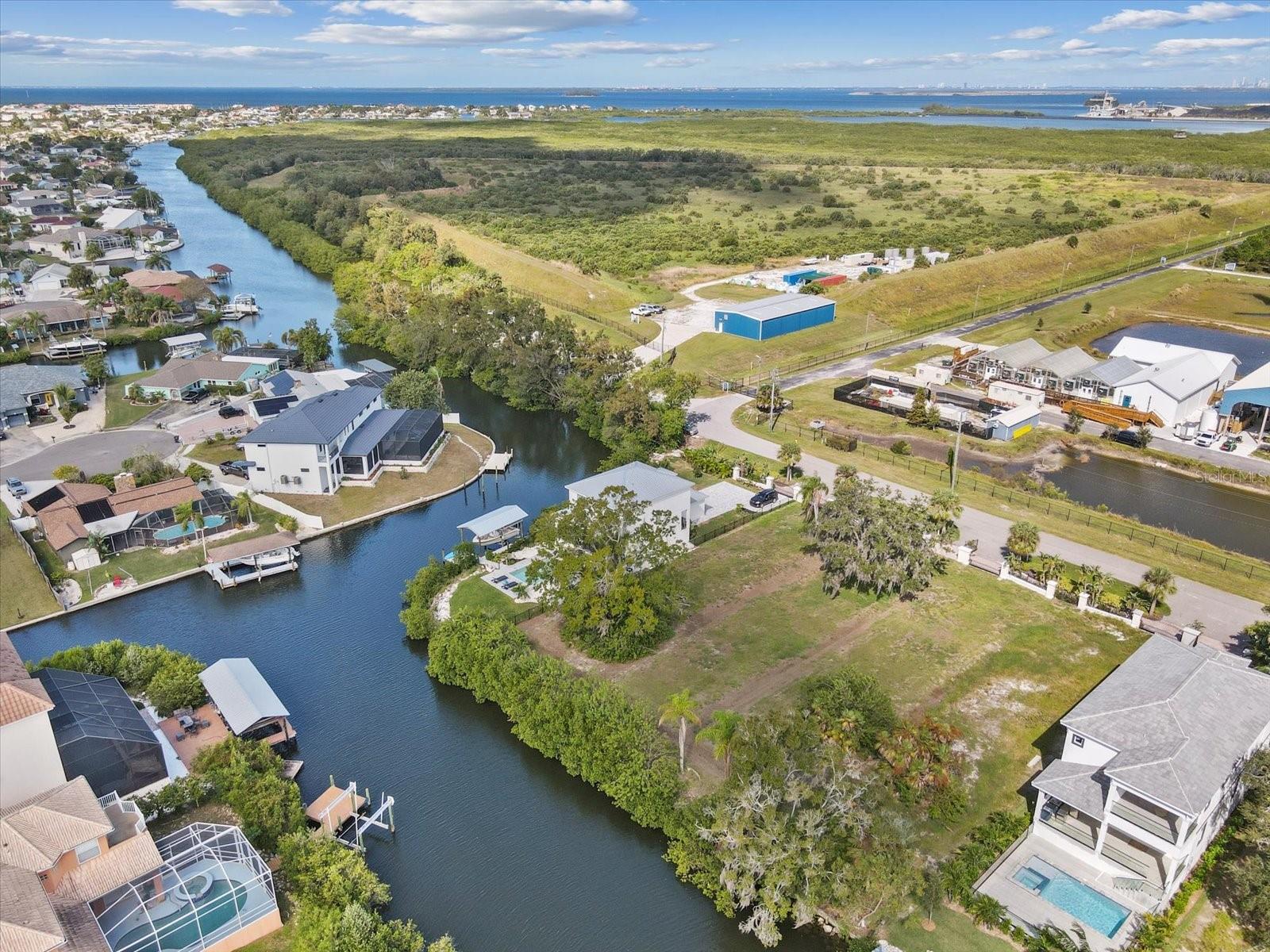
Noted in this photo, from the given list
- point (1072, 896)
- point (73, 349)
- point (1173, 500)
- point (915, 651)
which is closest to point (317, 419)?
point (915, 651)

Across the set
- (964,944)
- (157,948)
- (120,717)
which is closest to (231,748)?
(120,717)

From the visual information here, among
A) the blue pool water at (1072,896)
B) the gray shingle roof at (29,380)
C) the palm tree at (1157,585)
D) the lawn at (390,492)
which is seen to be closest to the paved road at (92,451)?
the gray shingle roof at (29,380)

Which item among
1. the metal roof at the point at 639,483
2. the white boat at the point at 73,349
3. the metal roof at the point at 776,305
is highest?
the metal roof at the point at 776,305

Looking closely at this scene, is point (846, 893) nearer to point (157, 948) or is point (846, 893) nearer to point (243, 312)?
point (157, 948)

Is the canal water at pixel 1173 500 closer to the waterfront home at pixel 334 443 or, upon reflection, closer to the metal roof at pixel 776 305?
the metal roof at pixel 776 305

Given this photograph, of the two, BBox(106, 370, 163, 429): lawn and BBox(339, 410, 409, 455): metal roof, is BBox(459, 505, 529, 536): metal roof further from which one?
BBox(106, 370, 163, 429): lawn

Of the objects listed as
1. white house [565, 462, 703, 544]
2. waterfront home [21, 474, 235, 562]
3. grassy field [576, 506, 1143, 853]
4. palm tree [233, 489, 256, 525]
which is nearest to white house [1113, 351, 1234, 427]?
grassy field [576, 506, 1143, 853]
